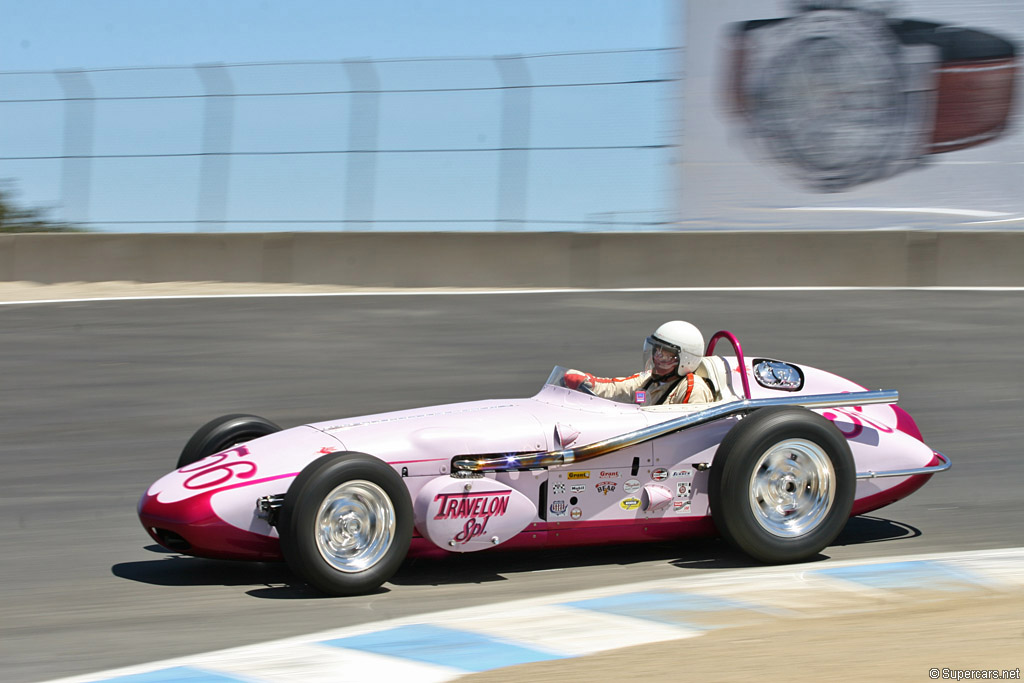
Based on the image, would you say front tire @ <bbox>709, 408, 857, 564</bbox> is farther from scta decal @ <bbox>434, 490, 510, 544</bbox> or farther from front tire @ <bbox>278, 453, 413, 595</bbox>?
front tire @ <bbox>278, 453, 413, 595</bbox>

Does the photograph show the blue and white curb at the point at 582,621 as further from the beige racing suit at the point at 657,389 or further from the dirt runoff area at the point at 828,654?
the beige racing suit at the point at 657,389

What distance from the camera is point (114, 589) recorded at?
18.7 feet

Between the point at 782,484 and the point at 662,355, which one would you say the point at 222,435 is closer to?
the point at 662,355

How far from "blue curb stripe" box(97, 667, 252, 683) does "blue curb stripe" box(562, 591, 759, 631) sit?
1536 mm

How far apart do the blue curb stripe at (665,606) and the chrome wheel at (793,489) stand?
0.79 meters

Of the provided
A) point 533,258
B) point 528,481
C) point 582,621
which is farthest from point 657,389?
point 533,258

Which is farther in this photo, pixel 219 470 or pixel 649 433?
pixel 649 433

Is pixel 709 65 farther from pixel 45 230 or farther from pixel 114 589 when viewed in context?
pixel 114 589

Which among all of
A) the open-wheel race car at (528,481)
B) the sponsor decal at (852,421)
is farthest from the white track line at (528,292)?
the open-wheel race car at (528,481)

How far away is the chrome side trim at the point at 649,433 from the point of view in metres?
5.78

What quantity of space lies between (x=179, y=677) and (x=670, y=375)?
3122 millimetres

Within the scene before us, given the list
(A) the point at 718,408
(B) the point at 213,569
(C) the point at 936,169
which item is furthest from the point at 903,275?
(B) the point at 213,569

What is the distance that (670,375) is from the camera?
6.62m

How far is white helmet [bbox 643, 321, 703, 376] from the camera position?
655 cm
